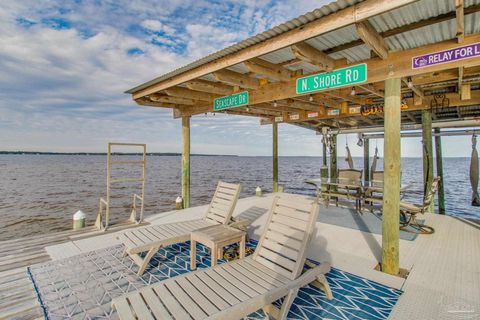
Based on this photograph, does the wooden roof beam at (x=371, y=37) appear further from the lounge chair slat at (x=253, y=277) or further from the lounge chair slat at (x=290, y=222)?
the lounge chair slat at (x=253, y=277)

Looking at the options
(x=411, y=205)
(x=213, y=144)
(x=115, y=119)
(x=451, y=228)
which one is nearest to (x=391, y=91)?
(x=411, y=205)

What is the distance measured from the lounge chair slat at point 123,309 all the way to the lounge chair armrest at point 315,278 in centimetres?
143

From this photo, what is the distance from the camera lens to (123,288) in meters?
2.91

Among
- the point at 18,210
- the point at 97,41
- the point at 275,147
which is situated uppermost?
the point at 97,41

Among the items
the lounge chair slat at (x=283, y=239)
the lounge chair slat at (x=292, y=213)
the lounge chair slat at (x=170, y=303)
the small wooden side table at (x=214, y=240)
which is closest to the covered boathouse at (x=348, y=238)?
the lounge chair slat at (x=170, y=303)

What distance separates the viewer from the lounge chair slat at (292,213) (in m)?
2.95

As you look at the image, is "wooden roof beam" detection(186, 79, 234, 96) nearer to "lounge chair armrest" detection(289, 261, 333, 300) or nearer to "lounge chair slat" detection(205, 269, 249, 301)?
"lounge chair slat" detection(205, 269, 249, 301)

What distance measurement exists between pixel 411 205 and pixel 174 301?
5.39 metres

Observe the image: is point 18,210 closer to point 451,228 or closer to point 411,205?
point 411,205

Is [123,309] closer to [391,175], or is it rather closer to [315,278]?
[315,278]

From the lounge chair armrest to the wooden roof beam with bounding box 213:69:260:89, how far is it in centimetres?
343

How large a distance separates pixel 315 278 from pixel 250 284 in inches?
31.6

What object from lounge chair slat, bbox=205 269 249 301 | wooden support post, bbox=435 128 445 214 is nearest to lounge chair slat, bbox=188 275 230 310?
lounge chair slat, bbox=205 269 249 301

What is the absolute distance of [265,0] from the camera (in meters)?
5.16
